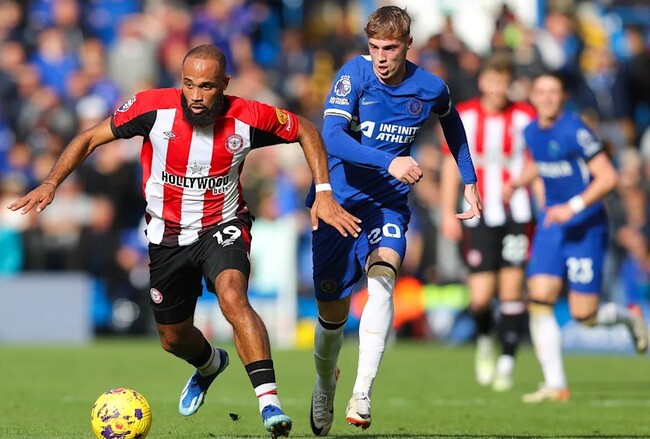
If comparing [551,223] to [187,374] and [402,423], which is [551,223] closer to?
[402,423]

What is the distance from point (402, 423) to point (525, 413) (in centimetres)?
135

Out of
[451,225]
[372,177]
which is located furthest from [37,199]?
[451,225]

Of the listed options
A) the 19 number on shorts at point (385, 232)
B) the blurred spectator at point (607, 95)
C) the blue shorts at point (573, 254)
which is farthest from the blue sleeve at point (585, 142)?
the blurred spectator at point (607, 95)

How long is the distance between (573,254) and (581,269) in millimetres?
153

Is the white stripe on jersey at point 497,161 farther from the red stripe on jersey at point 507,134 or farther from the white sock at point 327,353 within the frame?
the white sock at point 327,353

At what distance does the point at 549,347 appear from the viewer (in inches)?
472

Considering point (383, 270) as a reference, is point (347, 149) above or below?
above

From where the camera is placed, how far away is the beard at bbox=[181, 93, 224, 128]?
792cm

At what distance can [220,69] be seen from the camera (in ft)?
25.6

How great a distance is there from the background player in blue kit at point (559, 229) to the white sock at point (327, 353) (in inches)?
135

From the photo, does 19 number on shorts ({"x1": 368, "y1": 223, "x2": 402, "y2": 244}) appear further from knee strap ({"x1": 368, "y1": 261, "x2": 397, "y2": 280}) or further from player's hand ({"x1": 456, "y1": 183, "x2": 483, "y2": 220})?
player's hand ({"x1": 456, "y1": 183, "x2": 483, "y2": 220})

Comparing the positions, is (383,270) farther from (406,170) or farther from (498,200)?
(498,200)

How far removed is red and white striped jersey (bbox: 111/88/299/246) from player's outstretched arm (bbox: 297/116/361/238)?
0.30 ft

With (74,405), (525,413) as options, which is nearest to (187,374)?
(74,405)
